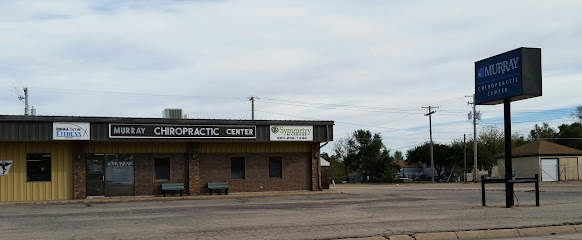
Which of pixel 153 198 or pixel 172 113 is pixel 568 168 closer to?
pixel 172 113

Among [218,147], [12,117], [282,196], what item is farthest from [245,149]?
[12,117]

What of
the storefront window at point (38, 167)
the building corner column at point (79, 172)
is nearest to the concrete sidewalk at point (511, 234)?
the building corner column at point (79, 172)

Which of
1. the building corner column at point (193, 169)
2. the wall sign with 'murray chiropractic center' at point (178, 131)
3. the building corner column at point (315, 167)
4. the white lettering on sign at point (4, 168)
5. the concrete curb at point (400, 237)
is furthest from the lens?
the building corner column at point (315, 167)

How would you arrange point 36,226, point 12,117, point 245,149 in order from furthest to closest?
point 245,149 → point 12,117 → point 36,226

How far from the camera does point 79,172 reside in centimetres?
2638

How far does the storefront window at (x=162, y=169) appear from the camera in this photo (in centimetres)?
2814

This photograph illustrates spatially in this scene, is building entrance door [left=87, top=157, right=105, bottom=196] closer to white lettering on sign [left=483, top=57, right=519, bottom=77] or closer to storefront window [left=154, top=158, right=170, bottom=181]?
storefront window [left=154, top=158, right=170, bottom=181]

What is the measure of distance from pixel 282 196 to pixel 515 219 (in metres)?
14.2

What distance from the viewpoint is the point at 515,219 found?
15.1 m

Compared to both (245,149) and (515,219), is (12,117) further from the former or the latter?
(515,219)

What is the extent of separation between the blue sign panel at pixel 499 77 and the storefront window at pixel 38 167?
19.6m

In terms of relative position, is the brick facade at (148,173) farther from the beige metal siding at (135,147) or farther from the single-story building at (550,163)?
the single-story building at (550,163)

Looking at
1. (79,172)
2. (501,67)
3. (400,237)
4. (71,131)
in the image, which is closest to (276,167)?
(79,172)

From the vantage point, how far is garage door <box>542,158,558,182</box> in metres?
50.1
